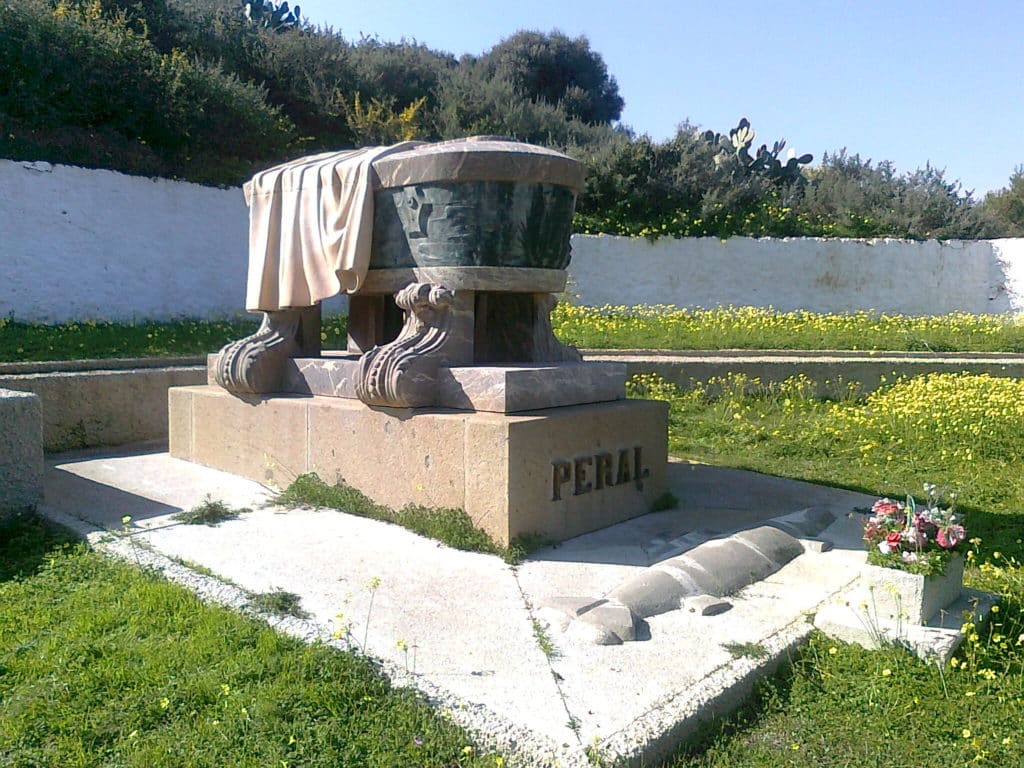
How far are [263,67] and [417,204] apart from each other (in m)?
13.6

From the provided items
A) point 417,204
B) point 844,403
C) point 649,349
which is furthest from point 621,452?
point 649,349

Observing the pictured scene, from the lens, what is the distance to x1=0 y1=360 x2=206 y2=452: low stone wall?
6.30 m

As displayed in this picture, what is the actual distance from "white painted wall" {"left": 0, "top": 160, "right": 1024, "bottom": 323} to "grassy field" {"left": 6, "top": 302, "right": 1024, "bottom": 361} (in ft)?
1.82

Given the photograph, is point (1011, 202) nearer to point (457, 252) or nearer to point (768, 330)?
point (768, 330)

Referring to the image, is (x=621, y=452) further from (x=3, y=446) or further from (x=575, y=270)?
(x=575, y=270)

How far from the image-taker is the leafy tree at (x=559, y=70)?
24125 millimetres

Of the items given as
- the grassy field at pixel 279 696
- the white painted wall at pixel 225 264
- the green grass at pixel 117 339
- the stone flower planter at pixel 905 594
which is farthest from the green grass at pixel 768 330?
the stone flower planter at pixel 905 594

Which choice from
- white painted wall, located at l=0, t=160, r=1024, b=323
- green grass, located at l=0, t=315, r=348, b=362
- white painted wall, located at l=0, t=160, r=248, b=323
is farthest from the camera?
white painted wall, located at l=0, t=160, r=1024, b=323

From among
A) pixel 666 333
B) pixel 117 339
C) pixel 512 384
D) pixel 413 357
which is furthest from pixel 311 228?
pixel 666 333

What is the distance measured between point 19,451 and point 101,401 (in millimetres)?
2624

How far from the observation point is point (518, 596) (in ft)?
10.9

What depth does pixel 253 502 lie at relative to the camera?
473 cm

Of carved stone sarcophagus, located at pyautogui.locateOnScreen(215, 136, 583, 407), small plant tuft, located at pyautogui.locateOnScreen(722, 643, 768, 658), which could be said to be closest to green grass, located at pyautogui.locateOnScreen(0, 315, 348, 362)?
carved stone sarcophagus, located at pyautogui.locateOnScreen(215, 136, 583, 407)

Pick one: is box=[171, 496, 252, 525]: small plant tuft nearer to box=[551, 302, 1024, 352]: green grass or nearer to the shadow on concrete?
the shadow on concrete
